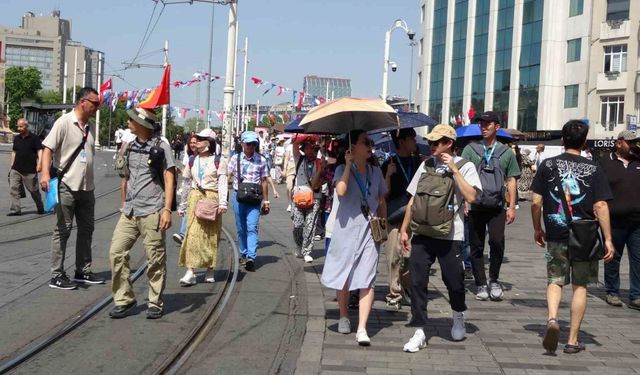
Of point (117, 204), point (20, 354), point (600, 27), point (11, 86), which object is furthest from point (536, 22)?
point (11, 86)

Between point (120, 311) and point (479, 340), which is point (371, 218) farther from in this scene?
point (120, 311)

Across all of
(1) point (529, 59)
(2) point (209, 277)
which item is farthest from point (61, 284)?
(1) point (529, 59)

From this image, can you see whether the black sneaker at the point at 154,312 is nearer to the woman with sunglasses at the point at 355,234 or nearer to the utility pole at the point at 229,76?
the woman with sunglasses at the point at 355,234

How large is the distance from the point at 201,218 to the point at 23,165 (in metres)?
7.81

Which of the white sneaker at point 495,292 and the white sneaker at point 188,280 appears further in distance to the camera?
the white sneaker at point 188,280

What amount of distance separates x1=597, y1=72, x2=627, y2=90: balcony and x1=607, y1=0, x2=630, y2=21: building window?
3794 mm

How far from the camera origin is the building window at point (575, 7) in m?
55.2

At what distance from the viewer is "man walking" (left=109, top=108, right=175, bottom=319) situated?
686 cm

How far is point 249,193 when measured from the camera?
31.9 ft

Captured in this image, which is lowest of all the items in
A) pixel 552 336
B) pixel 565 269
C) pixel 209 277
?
pixel 209 277

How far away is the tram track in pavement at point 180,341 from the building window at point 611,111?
47.8m

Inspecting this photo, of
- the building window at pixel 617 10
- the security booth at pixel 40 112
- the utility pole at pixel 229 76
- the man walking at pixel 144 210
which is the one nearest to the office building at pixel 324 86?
the building window at pixel 617 10

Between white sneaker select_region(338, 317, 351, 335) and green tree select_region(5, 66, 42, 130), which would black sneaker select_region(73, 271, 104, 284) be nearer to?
white sneaker select_region(338, 317, 351, 335)

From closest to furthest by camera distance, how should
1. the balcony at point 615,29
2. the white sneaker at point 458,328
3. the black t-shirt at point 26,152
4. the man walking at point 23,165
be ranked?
1. the white sneaker at point 458,328
2. the man walking at point 23,165
3. the black t-shirt at point 26,152
4. the balcony at point 615,29
